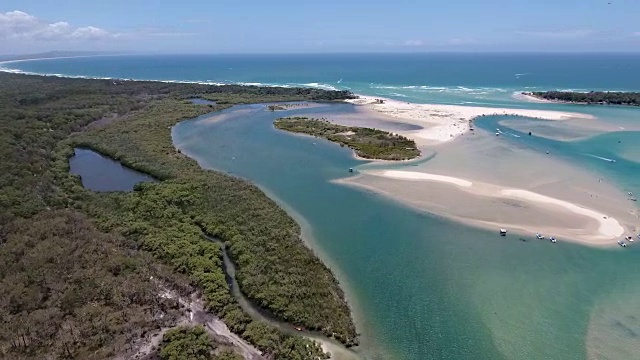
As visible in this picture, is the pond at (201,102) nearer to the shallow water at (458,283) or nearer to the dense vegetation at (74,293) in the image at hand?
the shallow water at (458,283)

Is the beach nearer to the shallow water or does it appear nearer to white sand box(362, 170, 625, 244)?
white sand box(362, 170, 625, 244)

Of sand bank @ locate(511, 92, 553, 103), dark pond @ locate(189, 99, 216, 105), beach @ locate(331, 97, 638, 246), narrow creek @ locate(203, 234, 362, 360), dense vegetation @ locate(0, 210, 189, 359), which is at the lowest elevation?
narrow creek @ locate(203, 234, 362, 360)

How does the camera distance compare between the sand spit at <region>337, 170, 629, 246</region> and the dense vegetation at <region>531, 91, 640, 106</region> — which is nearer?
the sand spit at <region>337, 170, 629, 246</region>

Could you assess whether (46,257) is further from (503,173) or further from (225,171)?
(503,173)

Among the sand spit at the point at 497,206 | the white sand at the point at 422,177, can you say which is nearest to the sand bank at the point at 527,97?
the white sand at the point at 422,177

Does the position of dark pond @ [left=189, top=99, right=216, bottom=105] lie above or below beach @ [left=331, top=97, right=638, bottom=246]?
above

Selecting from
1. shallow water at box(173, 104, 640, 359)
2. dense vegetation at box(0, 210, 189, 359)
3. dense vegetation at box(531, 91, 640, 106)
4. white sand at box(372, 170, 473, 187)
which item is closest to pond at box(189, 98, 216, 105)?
shallow water at box(173, 104, 640, 359)

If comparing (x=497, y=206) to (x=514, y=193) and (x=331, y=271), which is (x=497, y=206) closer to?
(x=514, y=193)

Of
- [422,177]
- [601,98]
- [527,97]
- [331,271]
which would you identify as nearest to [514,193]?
[422,177]
